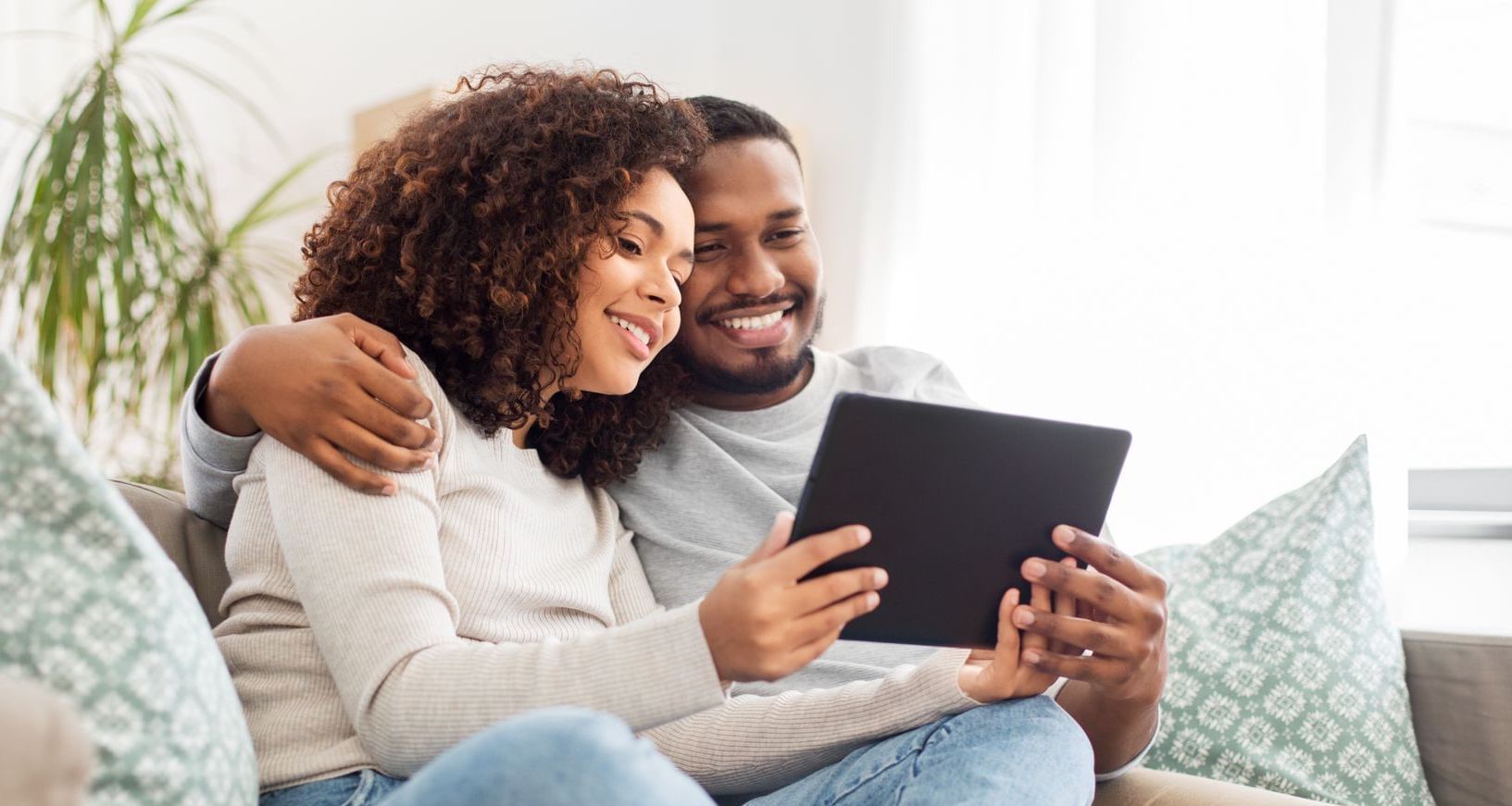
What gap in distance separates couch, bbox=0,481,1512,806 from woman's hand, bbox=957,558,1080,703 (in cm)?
22

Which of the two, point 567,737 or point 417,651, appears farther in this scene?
point 417,651

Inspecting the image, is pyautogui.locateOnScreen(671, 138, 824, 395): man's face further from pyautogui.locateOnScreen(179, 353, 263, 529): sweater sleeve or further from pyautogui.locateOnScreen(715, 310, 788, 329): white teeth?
pyautogui.locateOnScreen(179, 353, 263, 529): sweater sleeve

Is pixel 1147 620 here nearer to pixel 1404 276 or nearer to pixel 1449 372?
pixel 1404 276

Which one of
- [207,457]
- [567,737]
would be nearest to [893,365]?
[207,457]

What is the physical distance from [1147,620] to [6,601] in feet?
2.67

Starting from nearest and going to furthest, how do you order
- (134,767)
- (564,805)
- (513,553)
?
(564,805) → (134,767) → (513,553)

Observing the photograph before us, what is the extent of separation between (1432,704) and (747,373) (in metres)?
0.82

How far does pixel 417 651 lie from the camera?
927mm

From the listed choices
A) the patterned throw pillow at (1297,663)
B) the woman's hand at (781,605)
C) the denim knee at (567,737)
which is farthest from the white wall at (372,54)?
the denim knee at (567,737)

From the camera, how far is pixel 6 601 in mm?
717

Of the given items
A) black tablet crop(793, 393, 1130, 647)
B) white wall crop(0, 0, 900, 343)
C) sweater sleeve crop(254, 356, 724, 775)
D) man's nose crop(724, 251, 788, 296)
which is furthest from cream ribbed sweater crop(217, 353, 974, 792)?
white wall crop(0, 0, 900, 343)

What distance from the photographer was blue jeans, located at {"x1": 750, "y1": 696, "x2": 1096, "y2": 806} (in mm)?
979

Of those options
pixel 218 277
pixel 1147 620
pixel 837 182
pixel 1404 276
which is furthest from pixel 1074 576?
pixel 218 277

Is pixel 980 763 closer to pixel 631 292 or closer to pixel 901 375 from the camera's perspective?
pixel 631 292
